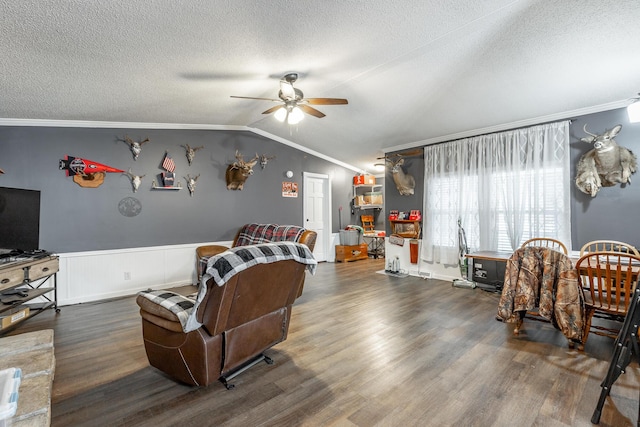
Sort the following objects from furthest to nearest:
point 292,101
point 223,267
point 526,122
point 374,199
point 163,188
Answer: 1. point 374,199
2. point 163,188
3. point 526,122
4. point 292,101
5. point 223,267

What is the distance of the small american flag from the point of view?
4.62 metres

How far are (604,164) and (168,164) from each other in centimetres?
612

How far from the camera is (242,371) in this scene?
2.17 metres

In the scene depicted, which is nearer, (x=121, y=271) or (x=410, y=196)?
(x=121, y=271)

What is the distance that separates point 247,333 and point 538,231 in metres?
4.14

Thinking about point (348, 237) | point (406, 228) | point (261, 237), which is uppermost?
point (406, 228)

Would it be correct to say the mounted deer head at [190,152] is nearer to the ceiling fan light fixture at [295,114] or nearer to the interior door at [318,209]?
the ceiling fan light fixture at [295,114]

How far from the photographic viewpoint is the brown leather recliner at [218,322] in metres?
1.78

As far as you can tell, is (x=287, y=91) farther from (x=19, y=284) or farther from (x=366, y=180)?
(x=366, y=180)

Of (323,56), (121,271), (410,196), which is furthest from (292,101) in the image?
(121,271)

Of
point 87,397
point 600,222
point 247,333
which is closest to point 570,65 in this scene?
point 600,222

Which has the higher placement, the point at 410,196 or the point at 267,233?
the point at 410,196

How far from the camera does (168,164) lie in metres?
4.64

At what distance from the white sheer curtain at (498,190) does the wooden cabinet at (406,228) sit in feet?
0.58
